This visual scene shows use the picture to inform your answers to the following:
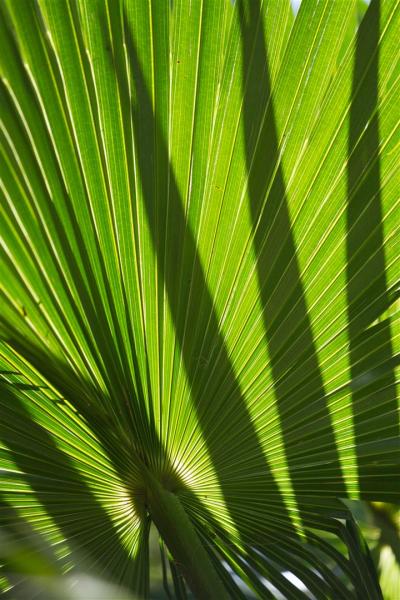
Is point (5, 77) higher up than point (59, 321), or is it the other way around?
point (5, 77)

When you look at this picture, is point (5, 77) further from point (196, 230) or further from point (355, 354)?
→ point (355, 354)

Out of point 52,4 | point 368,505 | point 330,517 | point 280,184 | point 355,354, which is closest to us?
point 52,4

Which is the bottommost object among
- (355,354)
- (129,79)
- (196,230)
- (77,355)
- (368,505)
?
(368,505)

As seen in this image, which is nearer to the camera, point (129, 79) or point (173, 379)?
point (129, 79)

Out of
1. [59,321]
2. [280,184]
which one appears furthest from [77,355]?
[280,184]

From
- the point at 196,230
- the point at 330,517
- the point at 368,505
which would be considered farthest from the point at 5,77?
the point at 368,505

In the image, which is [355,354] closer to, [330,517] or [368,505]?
[330,517]

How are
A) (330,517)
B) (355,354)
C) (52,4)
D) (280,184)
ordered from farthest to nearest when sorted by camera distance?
1. (330,517)
2. (355,354)
3. (280,184)
4. (52,4)
